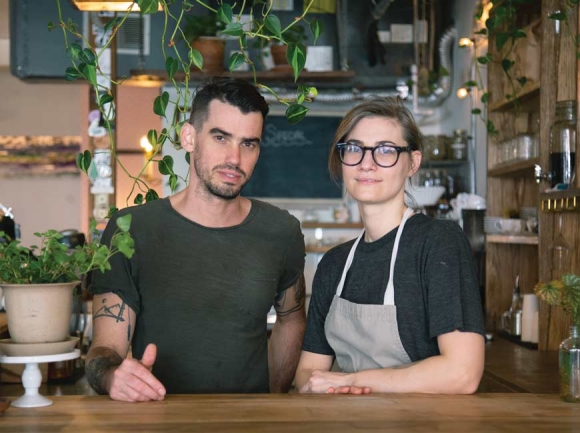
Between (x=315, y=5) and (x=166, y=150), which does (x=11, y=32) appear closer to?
(x=166, y=150)

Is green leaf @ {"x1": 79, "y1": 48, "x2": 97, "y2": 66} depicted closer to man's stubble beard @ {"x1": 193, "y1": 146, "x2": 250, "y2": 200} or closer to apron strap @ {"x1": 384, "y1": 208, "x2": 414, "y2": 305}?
man's stubble beard @ {"x1": 193, "y1": 146, "x2": 250, "y2": 200}

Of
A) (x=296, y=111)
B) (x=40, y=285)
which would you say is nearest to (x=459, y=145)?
(x=296, y=111)

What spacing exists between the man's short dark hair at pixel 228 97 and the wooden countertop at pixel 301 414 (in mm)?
777

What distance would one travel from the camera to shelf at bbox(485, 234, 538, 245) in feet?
12.4

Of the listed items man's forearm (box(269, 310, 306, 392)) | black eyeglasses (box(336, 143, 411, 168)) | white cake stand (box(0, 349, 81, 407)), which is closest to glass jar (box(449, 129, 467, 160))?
man's forearm (box(269, 310, 306, 392))

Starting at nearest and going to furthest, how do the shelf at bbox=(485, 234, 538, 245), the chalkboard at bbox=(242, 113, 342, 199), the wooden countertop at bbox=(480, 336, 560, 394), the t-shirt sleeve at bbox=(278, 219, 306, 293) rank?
the t-shirt sleeve at bbox=(278, 219, 306, 293) < the wooden countertop at bbox=(480, 336, 560, 394) < the shelf at bbox=(485, 234, 538, 245) < the chalkboard at bbox=(242, 113, 342, 199)

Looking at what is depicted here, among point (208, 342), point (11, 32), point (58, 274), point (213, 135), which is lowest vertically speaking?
point (208, 342)

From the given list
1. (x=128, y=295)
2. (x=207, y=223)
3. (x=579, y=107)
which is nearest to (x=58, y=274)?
(x=128, y=295)

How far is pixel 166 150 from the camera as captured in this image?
22.0 ft

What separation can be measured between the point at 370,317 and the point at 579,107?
144cm

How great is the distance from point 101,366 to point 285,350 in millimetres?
718

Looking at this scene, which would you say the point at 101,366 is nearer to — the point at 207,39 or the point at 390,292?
the point at 390,292

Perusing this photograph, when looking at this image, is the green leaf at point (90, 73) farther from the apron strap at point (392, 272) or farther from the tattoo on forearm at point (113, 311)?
the apron strap at point (392, 272)

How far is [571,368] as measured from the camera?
6.23 ft
